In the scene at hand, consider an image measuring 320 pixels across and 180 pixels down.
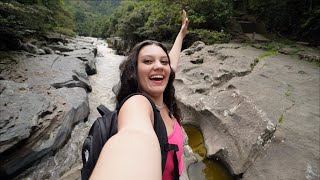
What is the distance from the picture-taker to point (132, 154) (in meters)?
0.85

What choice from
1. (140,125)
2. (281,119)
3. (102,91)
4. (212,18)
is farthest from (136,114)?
(212,18)

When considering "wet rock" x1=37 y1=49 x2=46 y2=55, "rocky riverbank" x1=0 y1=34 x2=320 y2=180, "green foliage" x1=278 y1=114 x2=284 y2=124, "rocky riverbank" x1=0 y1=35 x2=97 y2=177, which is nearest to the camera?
"rocky riverbank" x1=0 y1=34 x2=320 y2=180

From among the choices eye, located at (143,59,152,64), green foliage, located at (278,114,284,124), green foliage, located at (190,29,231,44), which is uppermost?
green foliage, located at (190,29,231,44)

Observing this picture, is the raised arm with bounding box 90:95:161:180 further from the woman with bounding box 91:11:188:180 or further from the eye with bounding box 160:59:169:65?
the eye with bounding box 160:59:169:65

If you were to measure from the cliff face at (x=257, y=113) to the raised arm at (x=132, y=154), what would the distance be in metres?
3.22

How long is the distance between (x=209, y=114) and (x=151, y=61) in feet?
12.3

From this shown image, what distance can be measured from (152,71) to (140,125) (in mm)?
612

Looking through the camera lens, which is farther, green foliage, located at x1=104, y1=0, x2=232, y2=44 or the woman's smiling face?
green foliage, located at x1=104, y1=0, x2=232, y2=44

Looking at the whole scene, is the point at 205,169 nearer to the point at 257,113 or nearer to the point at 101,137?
the point at 257,113

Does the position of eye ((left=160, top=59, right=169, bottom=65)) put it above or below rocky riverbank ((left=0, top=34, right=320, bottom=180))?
above

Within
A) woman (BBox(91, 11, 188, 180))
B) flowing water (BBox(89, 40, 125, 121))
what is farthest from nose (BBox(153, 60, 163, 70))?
flowing water (BBox(89, 40, 125, 121))

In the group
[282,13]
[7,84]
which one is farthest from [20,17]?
[282,13]

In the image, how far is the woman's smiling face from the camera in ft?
5.14

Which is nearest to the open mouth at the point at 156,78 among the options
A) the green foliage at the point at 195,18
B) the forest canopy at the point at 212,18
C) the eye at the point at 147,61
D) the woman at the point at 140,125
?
the woman at the point at 140,125
